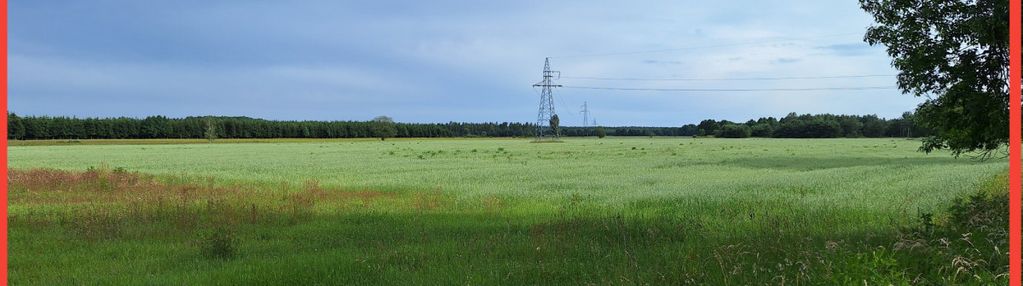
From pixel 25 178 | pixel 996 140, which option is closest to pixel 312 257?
pixel 996 140

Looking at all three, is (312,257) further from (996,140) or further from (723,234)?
(996,140)

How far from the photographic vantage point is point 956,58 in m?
11.4

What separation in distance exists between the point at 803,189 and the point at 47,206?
21.1 m

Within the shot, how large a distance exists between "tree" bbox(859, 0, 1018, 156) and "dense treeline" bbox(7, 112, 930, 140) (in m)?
130

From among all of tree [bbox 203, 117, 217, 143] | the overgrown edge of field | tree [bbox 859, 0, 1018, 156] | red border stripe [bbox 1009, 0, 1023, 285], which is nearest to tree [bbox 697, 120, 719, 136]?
tree [bbox 203, 117, 217, 143]

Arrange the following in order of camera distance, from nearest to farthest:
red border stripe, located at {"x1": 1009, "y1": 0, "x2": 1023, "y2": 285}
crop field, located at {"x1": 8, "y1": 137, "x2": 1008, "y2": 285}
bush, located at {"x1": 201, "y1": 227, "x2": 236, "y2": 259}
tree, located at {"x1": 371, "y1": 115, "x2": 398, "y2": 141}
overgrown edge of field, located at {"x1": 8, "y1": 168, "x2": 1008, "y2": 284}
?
red border stripe, located at {"x1": 1009, "y1": 0, "x2": 1023, "y2": 285}
overgrown edge of field, located at {"x1": 8, "y1": 168, "x2": 1008, "y2": 284}
crop field, located at {"x1": 8, "y1": 137, "x2": 1008, "y2": 285}
bush, located at {"x1": 201, "y1": 227, "x2": 236, "y2": 259}
tree, located at {"x1": 371, "y1": 115, "x2": 398, "y2": 141}

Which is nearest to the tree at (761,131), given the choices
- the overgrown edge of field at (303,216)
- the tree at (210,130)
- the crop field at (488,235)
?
the tree at (210,130)

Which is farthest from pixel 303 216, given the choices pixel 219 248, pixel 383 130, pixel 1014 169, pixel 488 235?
pixel 383 130

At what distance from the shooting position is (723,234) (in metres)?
10.6

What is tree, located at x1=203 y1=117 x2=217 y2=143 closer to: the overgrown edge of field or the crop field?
the overgrown edge of field

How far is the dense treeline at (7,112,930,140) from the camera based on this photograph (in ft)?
457

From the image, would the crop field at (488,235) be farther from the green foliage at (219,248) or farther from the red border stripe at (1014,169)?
the red border stripe at (1014,169)

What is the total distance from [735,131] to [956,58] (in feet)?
482

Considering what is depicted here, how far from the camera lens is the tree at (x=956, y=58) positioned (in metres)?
10.4
